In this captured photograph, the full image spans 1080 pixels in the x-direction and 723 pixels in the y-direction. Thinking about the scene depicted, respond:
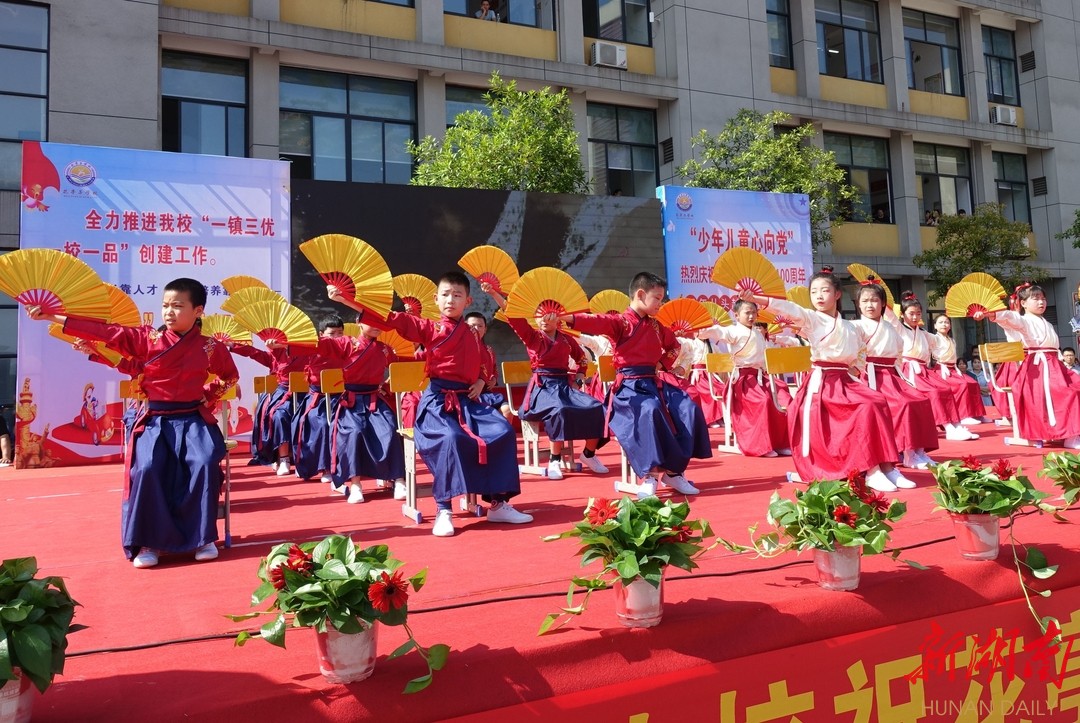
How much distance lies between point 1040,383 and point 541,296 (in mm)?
4864

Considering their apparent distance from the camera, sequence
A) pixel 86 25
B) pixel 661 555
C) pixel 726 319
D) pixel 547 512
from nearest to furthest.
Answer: pixel 661 555 → pixel 547 512 → pixel 726 319 → pixel 86 25

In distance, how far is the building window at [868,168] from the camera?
51.4 feet

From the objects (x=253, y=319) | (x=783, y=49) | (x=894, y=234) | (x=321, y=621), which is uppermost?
(x=783, y=49)

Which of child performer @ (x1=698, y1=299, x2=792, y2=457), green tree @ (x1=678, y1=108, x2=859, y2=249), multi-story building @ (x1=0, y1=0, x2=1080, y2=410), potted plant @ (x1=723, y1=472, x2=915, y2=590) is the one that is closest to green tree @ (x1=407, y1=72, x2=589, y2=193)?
multi-story building @ (x1=0, y1=0, x2=1080, y2=410)

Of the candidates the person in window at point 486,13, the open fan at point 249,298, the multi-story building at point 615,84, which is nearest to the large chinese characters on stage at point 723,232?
the multi-story building at point 615,84

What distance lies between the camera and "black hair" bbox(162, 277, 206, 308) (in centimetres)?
368

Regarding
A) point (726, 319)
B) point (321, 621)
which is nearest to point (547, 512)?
point (321, 621)

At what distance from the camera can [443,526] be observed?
157 inches

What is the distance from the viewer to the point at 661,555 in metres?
2.08

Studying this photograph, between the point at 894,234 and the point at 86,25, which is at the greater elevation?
the point at 86,25

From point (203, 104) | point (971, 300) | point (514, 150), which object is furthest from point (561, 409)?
point (203, 104)

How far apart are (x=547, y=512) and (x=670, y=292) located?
234 inches

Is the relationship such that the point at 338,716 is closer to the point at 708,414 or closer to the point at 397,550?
the point at 397,550

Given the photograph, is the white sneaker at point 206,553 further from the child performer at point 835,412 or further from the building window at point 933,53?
the building window at point 933,53
